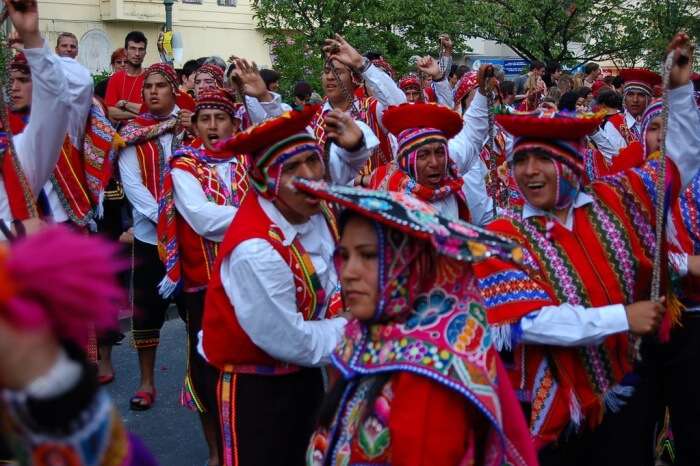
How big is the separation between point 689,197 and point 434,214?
2389mm

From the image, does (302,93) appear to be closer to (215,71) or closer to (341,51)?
(215,71)

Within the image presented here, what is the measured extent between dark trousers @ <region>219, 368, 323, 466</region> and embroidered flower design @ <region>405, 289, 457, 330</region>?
1.29 m

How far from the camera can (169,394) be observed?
7129 mm

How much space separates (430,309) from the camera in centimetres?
273

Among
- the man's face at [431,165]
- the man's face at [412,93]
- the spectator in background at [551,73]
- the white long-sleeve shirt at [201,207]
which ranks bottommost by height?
the spectator in background at [551,73]

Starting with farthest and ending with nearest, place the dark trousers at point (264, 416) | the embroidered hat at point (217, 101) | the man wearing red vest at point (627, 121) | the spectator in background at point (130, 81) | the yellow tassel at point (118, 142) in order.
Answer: the spectator in background at point (130, 81)
the man wearing red vest at point (627, 121)
the yellow tassel at point (118, 142)
the embroidered hat at point (217, 101)
the dark trousers at point (264, 416)

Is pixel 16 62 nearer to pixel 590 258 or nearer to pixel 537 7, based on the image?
pixel 590 258

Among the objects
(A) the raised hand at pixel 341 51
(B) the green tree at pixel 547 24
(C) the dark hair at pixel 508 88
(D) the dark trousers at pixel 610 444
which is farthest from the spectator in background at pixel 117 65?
(B) the green tree at pixel 547 24

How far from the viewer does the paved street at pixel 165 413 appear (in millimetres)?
6055

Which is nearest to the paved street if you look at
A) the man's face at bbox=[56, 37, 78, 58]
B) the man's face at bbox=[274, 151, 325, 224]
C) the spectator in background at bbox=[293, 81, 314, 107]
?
the man's face at bbox=[274, 151, 325, 224]

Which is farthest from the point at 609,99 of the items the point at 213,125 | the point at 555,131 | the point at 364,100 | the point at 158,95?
the point at 555,131

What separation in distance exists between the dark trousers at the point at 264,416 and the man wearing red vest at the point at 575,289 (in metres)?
0.87

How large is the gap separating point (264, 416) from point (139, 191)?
344cm

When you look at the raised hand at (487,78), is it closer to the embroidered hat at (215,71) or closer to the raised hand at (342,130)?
the raised hand at (342,130)
